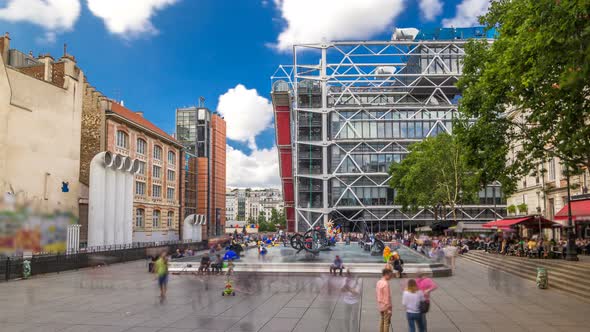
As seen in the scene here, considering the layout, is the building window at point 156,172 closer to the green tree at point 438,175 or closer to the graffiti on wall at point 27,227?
the green tree at point 438,175

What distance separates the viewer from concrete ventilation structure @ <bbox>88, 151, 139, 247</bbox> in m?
40.3

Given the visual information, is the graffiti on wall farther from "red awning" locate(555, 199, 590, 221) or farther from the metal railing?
"red awning" locate(555, 199, 590, 221)

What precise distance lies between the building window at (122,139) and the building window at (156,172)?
7.66 metres

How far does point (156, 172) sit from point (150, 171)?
8.63ft

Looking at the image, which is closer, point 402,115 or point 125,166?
point 125,166

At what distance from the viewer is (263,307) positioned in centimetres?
1602

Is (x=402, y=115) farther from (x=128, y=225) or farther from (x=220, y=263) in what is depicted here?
(x=220, y=263)

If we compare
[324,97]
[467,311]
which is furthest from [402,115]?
[467,311]

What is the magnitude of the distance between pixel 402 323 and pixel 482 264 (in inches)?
912

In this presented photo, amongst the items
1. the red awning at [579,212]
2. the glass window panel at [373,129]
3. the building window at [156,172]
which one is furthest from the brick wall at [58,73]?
the glass window panel at [373,129]

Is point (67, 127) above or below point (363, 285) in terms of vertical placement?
above

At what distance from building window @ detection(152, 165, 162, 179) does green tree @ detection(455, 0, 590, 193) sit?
A: 43332mm

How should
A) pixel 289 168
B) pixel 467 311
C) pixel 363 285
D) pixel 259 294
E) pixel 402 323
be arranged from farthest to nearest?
1. pixel 289 168
2. pixel 363 285
3. pixel 259 294
4. pixel 467 311
5. pixel 402 323

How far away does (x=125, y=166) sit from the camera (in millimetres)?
44938
